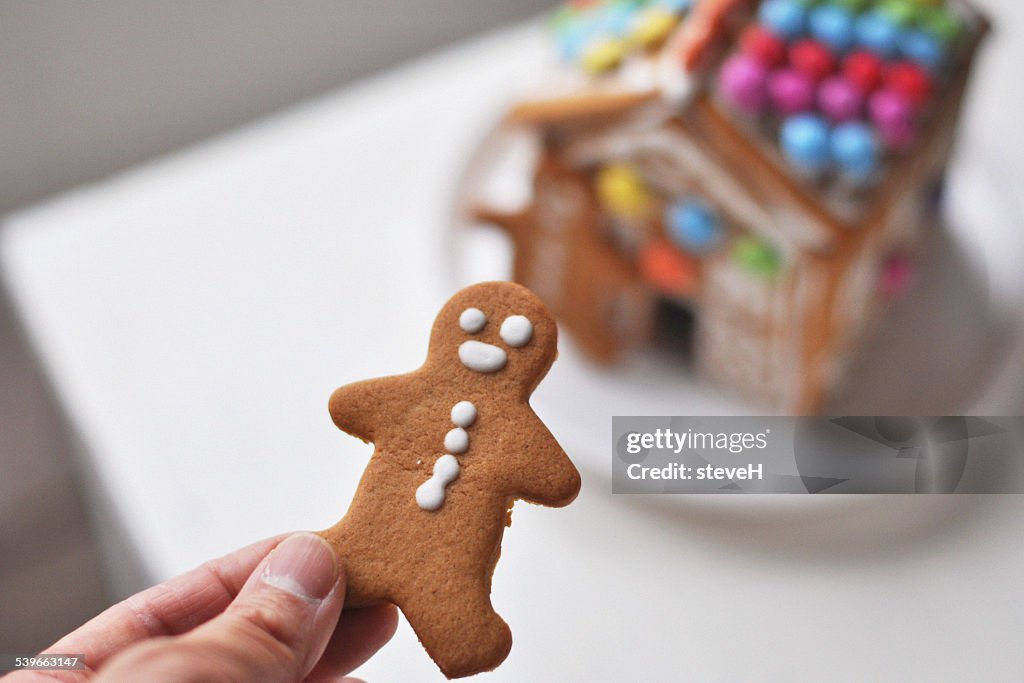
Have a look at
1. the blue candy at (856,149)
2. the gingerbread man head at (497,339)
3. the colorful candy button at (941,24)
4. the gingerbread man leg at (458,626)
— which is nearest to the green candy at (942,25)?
the colorful candy button at (941,24)

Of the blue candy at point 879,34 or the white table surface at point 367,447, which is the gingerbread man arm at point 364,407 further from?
the blue candy at point 879,34

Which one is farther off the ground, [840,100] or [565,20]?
[565,20]

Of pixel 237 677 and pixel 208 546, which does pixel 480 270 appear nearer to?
pixel 208 546

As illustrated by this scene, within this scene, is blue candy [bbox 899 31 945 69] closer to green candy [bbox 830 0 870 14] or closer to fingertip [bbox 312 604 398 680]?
green candy [bbox 830 0 870 14]

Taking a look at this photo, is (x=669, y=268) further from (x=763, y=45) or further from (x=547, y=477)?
(x=547, y=477)

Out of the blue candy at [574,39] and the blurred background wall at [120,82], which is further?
the blurred background wall at [120,82]

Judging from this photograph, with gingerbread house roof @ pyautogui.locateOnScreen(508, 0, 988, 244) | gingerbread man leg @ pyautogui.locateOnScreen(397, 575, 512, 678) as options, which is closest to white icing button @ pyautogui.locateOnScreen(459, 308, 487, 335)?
gingerbread man leg @ pyautogui.locateOnScreen(397, 575, 512, 678)

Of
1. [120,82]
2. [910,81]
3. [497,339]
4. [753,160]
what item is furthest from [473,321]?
[120,82]

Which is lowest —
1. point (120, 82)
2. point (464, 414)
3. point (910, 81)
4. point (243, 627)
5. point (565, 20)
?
point (243, 627)
